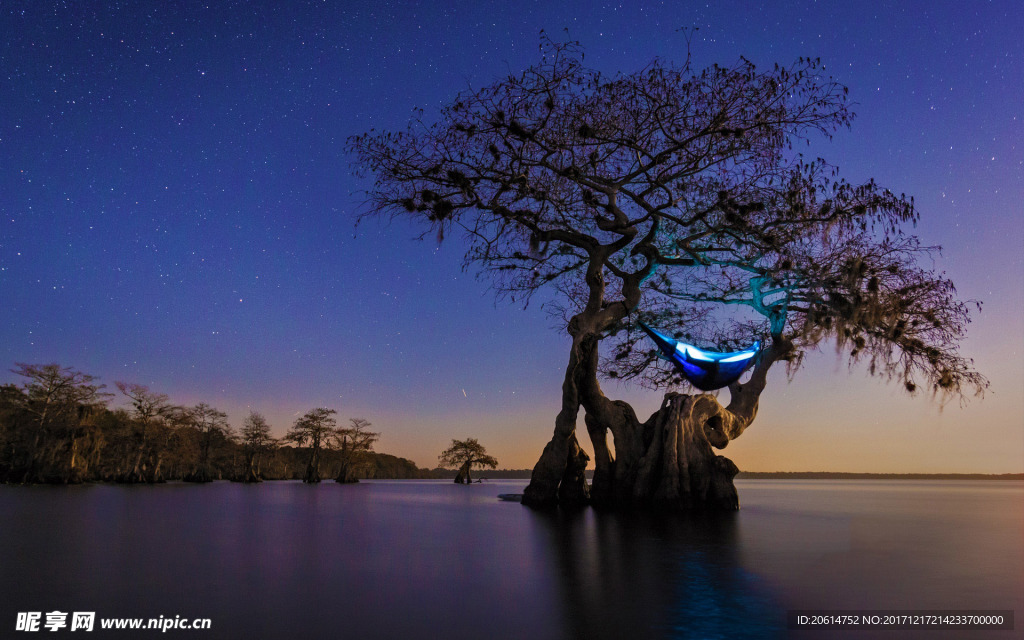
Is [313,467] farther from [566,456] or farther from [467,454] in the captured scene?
[566,456]

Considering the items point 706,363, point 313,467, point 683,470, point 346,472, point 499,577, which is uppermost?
point 706,363

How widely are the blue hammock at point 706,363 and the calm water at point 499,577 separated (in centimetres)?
560

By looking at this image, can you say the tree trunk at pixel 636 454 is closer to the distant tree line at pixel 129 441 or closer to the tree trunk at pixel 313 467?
the distant tree line at pixel 129 441

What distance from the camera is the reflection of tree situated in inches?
162

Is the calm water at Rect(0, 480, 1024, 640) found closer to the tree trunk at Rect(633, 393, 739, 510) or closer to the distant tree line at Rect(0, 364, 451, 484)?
the tree trunk at Rect(633, 393, 739, 510)

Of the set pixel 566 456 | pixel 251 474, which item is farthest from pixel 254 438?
pixel 566 456

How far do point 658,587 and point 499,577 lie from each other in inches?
66.6

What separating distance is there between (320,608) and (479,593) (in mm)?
1452

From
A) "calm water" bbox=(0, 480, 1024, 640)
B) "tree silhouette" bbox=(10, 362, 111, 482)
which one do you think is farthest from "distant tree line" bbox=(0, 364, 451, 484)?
"calm water" bbox=(0, 480, 1024, 640)

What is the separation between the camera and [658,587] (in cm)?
546

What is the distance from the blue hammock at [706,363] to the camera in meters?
16.1

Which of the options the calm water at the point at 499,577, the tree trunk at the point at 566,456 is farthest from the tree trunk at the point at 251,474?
the calm water at the point at 499,577

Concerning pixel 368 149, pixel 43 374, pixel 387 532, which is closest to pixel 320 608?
pixel 387 532

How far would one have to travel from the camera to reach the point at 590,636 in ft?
12.6
